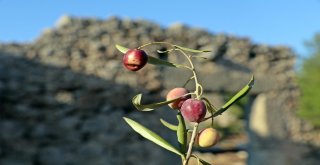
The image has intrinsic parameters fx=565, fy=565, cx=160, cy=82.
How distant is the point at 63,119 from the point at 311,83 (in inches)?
257

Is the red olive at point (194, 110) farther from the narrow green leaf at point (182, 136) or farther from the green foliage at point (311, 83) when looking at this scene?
the green foliage at point (311, 83)

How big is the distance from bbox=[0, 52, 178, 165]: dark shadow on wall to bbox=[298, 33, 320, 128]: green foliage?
4.16 meters

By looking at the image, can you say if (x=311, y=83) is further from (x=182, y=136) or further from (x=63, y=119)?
(x=182, y=136)

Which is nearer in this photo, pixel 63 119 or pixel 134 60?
pixel 134 60

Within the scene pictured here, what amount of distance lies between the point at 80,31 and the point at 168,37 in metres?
0.94

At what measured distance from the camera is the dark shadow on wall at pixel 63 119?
4719 mm

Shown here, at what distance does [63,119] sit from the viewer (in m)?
4.90

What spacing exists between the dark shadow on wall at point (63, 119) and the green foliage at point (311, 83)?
13.6ft

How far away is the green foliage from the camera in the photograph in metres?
9.38

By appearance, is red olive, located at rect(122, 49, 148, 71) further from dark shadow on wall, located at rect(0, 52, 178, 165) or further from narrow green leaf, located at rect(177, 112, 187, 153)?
dark shadow on wall, located at rect(0, 52, 178, 165)

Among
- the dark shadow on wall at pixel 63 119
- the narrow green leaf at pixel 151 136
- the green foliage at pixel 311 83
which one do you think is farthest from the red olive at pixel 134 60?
the green foliage at pixel 311 83

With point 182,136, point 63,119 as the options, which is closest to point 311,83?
point 63,119

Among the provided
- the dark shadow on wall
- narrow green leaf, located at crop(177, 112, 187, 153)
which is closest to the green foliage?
the dark shadow on wall

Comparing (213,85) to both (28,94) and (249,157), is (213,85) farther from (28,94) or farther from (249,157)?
(28,94)
